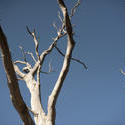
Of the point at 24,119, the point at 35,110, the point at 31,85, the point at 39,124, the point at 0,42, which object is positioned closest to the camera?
the point at 0,42

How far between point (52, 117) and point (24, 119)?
56 centimetres

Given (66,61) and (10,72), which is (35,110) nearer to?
(66,61)

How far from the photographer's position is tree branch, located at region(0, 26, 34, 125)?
1.62 metres

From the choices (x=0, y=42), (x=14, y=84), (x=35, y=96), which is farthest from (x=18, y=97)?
(x=35, y=96)

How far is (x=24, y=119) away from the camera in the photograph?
6.18 feet

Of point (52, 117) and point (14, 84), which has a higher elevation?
point (14, 84)

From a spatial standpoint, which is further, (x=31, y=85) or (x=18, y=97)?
(x=31, y=85)

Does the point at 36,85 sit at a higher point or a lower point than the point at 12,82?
lower

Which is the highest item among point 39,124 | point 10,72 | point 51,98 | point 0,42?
point 0,42

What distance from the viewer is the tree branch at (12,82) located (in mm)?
1617

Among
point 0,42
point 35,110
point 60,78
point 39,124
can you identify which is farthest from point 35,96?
point 0,42

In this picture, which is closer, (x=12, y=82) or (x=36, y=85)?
(x=12, y=82)

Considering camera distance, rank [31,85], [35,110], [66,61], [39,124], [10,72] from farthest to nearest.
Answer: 1. [31,85]
2. [35,110]
3. [39,124]
4. [66,61]
5. [10,72]

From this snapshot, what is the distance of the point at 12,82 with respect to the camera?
1725 millimetres
